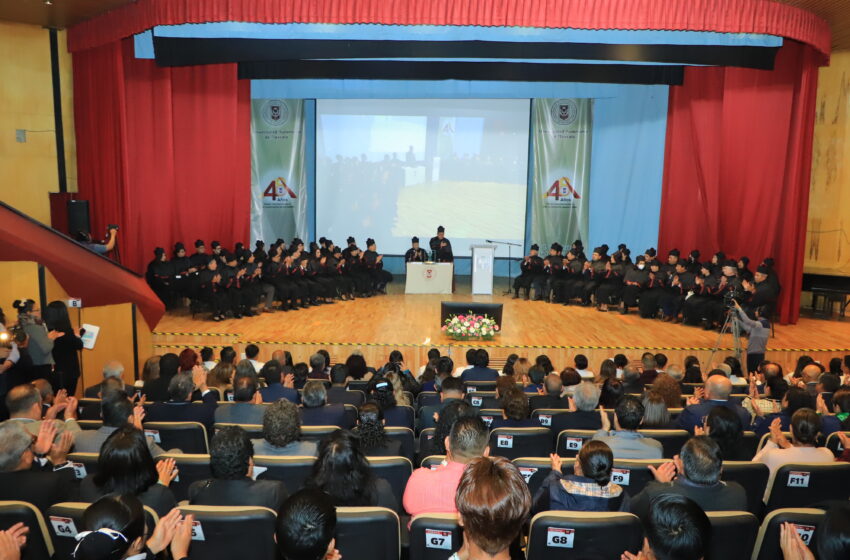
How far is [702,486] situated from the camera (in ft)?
10.1

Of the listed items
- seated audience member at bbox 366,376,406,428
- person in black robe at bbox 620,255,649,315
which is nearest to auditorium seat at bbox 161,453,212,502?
seated audience member at bbox 366,376,406,428

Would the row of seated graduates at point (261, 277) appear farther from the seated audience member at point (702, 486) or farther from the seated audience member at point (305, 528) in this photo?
the seated audience member at point (305, 528)

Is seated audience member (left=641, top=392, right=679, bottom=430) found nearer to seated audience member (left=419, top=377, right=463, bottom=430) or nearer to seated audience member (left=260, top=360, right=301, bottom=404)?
seated audience member (left=419, top=377, right=463, bottom=430)

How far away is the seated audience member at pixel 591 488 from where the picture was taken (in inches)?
119

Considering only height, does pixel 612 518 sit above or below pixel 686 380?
above

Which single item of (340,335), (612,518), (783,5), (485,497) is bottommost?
(340,335)

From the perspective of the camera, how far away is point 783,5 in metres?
9.11

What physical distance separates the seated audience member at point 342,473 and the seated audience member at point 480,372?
141 inches

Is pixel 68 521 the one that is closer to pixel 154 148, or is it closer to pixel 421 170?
pixel 154 148

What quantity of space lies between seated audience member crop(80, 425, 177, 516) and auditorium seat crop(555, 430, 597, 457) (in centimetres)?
222

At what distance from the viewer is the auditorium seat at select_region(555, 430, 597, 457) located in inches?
167

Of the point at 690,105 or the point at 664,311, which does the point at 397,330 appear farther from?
the point at 690,105

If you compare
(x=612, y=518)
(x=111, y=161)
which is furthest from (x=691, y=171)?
(x=612, y=518)

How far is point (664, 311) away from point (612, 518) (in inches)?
358
